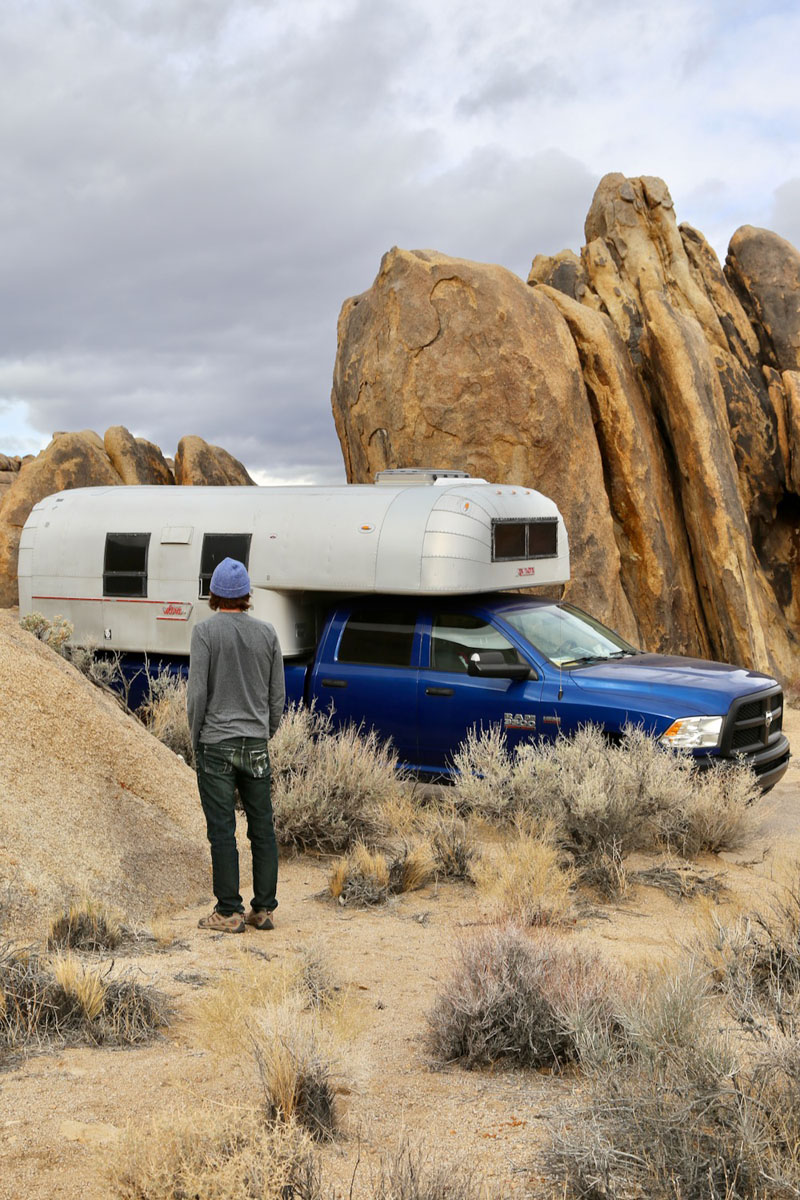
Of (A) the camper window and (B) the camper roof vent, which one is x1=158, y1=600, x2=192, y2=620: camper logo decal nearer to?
(B) the camper roof vent

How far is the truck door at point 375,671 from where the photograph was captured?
8.80m

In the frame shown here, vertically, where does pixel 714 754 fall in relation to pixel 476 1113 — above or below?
above

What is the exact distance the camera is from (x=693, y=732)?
7.65 metres

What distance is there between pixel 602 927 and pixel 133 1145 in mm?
3353

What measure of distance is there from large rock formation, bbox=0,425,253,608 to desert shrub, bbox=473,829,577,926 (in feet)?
51.7

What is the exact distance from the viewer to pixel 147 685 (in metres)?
10.1

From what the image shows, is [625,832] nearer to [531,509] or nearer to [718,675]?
[718,675]

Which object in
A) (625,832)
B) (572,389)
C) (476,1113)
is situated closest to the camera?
(476,1113)

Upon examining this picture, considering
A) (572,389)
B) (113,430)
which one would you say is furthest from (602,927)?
(113,430)

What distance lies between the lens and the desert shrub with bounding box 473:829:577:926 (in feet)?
17.8

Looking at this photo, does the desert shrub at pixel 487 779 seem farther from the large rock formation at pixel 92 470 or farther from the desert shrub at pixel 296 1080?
the large rock formation at pixel 92 470

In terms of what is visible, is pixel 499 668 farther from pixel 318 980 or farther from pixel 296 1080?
pixel 296 1080

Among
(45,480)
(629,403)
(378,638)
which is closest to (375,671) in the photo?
(378,638)

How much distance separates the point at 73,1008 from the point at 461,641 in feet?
17.4
